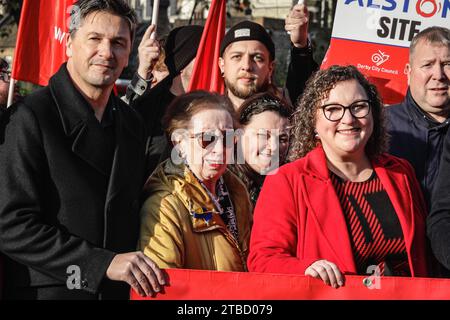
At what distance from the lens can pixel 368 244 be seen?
3525 millimetres

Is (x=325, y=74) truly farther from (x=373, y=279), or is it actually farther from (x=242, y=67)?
(x=242, y=67)

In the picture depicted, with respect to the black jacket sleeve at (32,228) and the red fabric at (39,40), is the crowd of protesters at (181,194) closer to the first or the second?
the black jacket sleeve at (32,228)

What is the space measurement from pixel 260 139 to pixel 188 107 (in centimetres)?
83

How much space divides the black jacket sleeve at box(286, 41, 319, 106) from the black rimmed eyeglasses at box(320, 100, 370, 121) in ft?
5.67

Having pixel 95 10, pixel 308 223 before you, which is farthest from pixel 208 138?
pixel 95 10

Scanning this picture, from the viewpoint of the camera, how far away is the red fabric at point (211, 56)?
5750 millimetres

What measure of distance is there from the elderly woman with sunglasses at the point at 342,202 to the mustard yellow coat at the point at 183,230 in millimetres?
141

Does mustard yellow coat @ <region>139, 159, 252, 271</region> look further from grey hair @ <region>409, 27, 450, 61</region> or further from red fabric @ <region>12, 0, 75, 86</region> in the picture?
red fabric @ <region>12, 0, 75, 86</region>

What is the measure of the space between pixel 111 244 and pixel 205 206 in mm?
483

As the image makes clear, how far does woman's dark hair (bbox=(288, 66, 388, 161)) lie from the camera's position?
12.5 ft

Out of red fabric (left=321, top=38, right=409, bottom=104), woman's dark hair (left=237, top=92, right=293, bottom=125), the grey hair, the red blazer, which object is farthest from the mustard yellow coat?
red fabric (left=321, top=38, right=409, bottom=104)

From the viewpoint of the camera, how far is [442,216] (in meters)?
3.60
